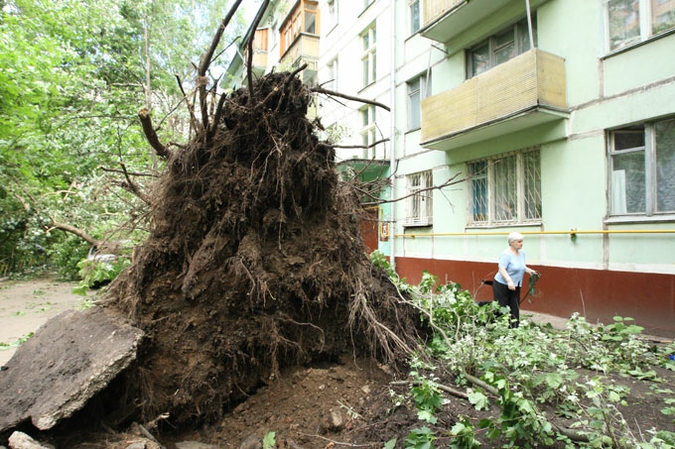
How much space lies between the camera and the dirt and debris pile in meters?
3.34

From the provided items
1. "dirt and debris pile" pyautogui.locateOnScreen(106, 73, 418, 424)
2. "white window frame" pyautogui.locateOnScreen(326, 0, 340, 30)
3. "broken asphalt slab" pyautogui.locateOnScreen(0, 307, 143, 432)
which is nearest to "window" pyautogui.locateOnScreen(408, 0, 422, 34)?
"white window frame" pyautogui.locateOnScreen(326, 0, 340, 30)

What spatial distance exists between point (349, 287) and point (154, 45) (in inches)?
599

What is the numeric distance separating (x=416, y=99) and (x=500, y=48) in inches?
131

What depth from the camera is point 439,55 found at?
433 inches

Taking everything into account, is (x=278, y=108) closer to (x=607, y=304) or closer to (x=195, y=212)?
(x=195, y=212)

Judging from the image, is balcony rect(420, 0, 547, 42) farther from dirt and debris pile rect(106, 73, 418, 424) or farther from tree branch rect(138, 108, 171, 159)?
tree branch rect(138, 108, 171, 159)

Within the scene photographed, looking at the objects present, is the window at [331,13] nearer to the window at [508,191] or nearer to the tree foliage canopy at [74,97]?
the tree foliage canopy at [74,97]

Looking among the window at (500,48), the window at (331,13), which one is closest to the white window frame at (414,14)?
the window at (500,48)

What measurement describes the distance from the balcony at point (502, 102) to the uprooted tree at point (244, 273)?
5609 mm

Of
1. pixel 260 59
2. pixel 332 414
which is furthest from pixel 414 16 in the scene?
pixel 332 414

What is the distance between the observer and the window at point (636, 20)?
20.4ft

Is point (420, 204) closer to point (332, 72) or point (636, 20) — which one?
point (636, 20)

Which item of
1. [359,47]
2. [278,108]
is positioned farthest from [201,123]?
[359,47]

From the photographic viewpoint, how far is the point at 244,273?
3.40m
